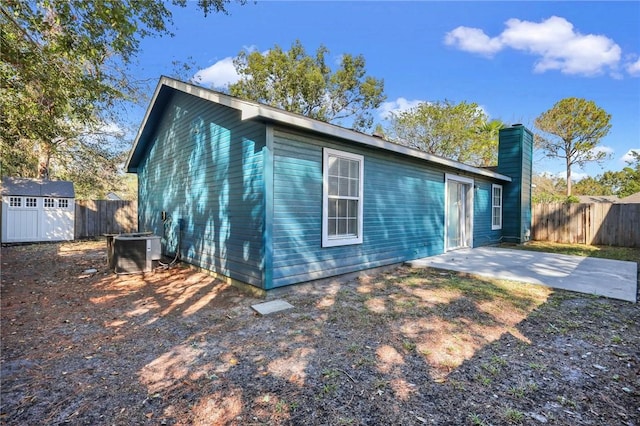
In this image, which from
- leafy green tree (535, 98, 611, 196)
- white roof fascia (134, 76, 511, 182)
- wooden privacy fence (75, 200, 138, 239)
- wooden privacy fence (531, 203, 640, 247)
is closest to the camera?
white roof fascia (134, 76, 511, 182)

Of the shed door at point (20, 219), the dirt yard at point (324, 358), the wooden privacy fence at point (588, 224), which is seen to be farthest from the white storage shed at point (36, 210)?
the wooden privacy fence at point (588, 224)

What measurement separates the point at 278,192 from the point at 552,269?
6.04m

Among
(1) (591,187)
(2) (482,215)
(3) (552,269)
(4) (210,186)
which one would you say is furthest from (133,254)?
(1) (591,187)

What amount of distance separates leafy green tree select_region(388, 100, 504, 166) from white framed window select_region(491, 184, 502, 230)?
1063 cm

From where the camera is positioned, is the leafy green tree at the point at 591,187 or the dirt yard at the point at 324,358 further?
the leafy green tree at the point at 591,187

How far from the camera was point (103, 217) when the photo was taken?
13328 millimetres

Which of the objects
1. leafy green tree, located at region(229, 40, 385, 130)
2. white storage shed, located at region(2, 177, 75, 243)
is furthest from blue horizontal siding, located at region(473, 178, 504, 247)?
Answer: white storage shed, located at region(2, 177, 75, 243)

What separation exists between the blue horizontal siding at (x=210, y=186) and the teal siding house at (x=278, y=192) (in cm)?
2

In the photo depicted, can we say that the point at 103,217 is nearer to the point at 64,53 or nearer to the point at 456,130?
the point at 64,53

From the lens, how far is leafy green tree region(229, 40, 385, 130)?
68.8ft

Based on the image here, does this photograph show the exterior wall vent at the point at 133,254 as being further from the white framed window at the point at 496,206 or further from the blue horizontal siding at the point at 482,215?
the white framed window at the point at 496,206

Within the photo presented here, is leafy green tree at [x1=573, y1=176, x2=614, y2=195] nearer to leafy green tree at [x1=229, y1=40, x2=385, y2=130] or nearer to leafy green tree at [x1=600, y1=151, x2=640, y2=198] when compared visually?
leafy green tree at [x1=600, y1=151, x2=640, y2=198]

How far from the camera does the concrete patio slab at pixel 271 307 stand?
413 centimetres

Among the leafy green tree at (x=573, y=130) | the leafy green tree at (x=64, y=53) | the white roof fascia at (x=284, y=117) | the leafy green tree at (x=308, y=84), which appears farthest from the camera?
the leafy green tree at (x=573, y=130)
